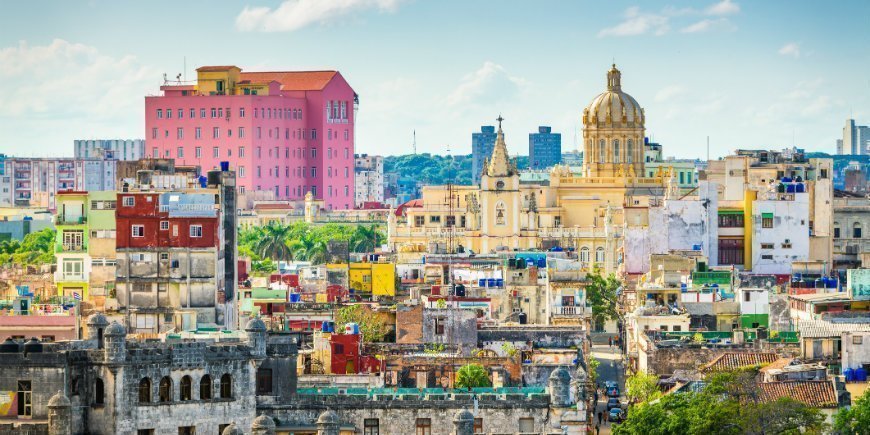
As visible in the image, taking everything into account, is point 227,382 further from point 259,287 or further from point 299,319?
point 259,287

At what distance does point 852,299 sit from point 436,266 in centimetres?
3703

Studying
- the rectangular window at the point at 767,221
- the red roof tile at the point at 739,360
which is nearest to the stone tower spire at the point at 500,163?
the rectangular window at the point at 767,221

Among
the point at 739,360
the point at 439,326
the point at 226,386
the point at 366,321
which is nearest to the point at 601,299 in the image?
the point at 366,321

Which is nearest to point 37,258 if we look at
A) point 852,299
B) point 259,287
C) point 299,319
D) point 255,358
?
point 259,287

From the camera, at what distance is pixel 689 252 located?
157875 millimetres

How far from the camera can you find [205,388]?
243 feet

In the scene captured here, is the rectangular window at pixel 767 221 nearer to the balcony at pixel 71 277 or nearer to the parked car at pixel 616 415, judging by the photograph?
the parked car at pixel 616 415

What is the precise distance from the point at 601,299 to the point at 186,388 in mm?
76171

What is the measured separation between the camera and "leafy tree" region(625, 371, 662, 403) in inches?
3749

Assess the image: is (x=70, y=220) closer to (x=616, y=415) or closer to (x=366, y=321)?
(x=366, y=321)

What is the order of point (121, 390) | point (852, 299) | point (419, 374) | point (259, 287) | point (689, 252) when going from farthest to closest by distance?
point (689, 252) < point (259, 287) < point (852, 299) < point (419, 374) < point (121, 390)

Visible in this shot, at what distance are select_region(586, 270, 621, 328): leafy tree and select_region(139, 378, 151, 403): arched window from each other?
7181 centimetres

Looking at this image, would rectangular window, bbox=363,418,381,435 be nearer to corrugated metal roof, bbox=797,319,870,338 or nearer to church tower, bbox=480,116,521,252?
corrugated metal roof, bbox=797,319,870,338

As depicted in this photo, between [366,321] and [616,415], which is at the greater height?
[366,321]
